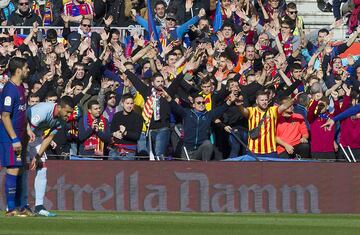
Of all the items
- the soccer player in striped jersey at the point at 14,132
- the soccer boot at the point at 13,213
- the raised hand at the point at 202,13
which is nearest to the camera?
the soccer player in striped jersey at the point at 14,132

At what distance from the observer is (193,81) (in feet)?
80.6

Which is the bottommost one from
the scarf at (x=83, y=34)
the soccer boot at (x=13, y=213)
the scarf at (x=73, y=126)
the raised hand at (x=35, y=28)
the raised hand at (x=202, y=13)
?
the soccer boot at (x=13, y=213)

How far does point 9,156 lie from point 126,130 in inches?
212

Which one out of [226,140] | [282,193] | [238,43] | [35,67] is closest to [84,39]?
[35,67]

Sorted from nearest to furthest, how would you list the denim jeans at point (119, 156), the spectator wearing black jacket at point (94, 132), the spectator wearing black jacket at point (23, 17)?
the denim jeans at point (119, 156) → the spectator wearing black jacket at point (94, 132) → the spectator wearing black jacket at point (23, 17)

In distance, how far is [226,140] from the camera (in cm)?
2316

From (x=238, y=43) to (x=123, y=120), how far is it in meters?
4.43

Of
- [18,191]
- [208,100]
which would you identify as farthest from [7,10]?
[18,191]

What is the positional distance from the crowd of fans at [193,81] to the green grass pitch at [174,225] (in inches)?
144

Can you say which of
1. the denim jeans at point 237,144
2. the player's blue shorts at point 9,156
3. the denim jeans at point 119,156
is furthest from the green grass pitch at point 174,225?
the denim jeans at point 237,144

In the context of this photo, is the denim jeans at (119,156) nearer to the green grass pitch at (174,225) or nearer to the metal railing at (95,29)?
the green grass pitch at (174,225)

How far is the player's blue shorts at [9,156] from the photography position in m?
17.3

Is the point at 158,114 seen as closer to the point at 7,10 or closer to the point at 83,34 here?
the point at 83,34

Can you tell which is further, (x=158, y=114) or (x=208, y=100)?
(x=208, y=100)
